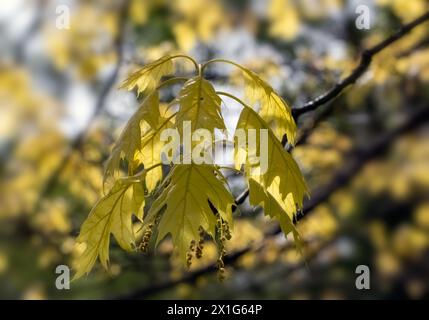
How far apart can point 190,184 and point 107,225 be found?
19 cm

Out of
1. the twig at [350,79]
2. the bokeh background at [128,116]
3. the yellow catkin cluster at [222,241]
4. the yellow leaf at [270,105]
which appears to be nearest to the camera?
the yellow catkin cluster at [222,241]

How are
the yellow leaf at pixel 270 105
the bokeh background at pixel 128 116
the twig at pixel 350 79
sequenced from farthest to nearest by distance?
the bokeh background at pixel 128 116, the twig at pixel 350 79, the yellow leaf at pixel 270 105

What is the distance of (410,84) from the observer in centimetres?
360

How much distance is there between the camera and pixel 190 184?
0.96 metres

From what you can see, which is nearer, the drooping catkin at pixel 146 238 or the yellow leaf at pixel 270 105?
the drooping catkin at pixel 146 238

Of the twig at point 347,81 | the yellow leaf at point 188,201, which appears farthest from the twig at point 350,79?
the yellow leaf at point 188,201

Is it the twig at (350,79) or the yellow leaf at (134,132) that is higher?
the twig at (350,79)

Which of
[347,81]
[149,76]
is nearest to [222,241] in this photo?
[149,76]

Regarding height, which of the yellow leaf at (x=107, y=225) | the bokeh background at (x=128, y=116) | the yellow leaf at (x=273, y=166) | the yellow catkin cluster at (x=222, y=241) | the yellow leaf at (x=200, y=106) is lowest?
the yellow catkin cluster at (x=222, y=241)

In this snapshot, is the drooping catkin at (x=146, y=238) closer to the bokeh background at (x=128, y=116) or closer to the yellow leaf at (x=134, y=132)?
the yellow leaf at (x=134, y=132)

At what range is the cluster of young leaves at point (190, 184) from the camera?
0.97m
